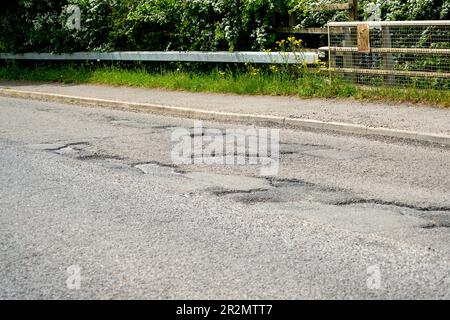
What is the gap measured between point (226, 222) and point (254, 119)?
6.02m

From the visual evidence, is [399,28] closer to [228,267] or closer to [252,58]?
[252,58]

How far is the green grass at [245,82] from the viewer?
525 inches

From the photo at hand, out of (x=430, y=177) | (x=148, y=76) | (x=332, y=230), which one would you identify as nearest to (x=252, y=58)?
(x=148, y=76)

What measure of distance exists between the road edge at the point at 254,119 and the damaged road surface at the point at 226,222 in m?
0.25

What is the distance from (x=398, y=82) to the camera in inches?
532

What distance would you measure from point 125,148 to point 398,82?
5.25 metres

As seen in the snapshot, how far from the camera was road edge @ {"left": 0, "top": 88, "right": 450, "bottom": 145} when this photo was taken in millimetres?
10789

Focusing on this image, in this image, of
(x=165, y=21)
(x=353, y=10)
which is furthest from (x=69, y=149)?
(x=165, y=21)

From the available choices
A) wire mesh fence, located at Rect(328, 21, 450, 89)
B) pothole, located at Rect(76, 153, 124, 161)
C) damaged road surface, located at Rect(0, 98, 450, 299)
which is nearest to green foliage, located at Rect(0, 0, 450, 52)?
wire mesh fence, located at Rect(328, 21, 450, 89)

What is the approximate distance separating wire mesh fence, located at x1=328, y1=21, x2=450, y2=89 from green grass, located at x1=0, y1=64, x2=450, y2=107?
0.22 metres

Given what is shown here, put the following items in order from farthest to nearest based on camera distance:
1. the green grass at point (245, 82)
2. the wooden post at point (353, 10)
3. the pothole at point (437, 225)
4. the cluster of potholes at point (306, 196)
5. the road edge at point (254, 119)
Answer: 1. the wooden post at point (353, 10)
2. the green grass at point (245, 82)
3. the road edge at point (254, 119)
4. the cluster of potholes at point (306, 196)
5. the pothole at point (437, 225)

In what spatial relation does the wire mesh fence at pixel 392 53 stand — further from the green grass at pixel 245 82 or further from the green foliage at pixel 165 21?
the green foliage at pixel 165 21

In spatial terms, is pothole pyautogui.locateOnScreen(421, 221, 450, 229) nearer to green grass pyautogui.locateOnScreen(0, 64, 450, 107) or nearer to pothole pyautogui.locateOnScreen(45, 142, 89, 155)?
pothole pyautogui.locateOnScreen(45, 142, 89, 155)

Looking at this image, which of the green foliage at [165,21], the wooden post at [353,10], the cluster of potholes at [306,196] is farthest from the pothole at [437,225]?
the wooden post at [353,10]
